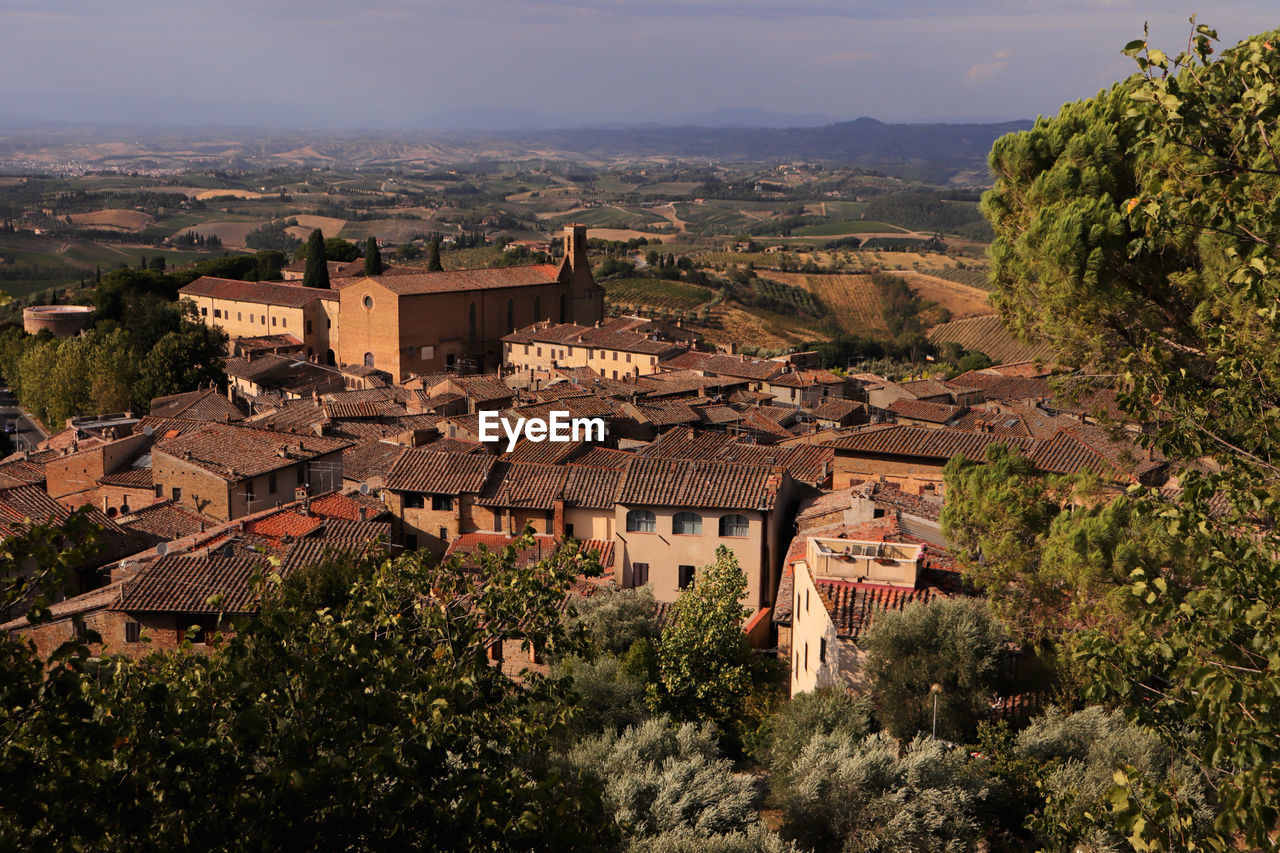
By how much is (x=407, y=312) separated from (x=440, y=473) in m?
35.2

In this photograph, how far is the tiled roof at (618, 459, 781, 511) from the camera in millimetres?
20703

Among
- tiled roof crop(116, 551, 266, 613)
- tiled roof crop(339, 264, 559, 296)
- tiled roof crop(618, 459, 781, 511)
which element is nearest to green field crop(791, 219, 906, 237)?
tiled roof crop(339, 264, 559, 296)

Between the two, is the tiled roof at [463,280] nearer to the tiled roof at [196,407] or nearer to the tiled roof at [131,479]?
the tiled roof at [196,407]

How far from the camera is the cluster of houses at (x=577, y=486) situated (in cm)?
1584

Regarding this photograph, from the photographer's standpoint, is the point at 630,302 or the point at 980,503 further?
the point at 630,302

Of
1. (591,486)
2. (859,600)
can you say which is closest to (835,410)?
(591,486)

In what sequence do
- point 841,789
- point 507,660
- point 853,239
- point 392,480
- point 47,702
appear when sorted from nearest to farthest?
1. point 47,702
2. point 841,789
3. point 507,660
4. point 392,480
5. point 853,239

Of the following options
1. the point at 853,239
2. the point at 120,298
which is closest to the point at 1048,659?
the point at 120,298

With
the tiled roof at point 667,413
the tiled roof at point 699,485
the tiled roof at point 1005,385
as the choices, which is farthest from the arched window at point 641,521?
the tiled roof at point 1005,385

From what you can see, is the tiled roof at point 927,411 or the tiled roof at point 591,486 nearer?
the tiled roof at point 591,486

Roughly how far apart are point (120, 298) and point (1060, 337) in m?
61.8

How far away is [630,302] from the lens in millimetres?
93062

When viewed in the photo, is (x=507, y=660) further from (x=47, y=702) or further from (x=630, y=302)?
(x=630, y=302)

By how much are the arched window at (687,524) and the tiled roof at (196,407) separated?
72.3 ft
